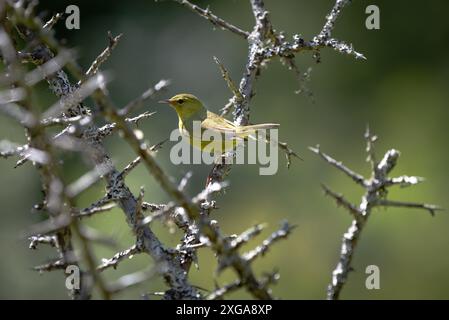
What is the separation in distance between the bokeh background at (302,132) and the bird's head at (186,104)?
5.28 feet

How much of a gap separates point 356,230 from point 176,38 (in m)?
8.73

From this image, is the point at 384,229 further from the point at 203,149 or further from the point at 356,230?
the point at 356,230

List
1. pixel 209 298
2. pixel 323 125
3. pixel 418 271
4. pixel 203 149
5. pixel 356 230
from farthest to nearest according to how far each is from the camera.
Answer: pixel 323 125 < pixel 418 271 < pixel 203 149 < pixel 356 230 < pixel 209 298

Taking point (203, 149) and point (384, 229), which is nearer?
point (203, 149)

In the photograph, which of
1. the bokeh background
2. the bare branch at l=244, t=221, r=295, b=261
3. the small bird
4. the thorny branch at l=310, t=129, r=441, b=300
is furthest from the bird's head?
the bare branch at l=244, t=221, r=295, b=261

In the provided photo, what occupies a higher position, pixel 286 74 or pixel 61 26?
pixel 61 26

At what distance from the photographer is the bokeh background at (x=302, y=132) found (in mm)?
7832

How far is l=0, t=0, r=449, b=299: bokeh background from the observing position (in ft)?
25.7

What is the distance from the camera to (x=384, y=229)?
8320 mm

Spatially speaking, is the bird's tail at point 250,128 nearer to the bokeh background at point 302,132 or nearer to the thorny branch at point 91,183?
the thorny branch at point 91,183

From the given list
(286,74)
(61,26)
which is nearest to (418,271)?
(286,74)

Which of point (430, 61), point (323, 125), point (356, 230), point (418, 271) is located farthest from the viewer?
point (430, 61)

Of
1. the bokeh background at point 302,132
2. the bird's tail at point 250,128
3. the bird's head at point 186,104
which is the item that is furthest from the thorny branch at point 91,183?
the bokeh background at point 302,132
